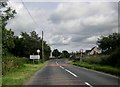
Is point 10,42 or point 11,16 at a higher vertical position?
point 11,16

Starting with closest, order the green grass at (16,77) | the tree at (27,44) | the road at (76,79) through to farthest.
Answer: the green grass at (16,77) < the road at (76,79) < the tree at (27,44)

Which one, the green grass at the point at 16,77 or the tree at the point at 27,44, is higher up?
the tree at the point at 27,44

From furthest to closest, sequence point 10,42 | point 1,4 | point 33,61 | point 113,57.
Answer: point 33,61, point 10,42, point 1,4, point 113,57

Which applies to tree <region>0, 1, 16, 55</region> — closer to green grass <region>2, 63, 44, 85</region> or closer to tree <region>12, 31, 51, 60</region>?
green grass <region>2, 63, 44, 85</region>

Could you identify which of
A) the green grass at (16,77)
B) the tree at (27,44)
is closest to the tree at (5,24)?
the green grass at (16,77)

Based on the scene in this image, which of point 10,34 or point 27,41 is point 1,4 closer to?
point 10,34

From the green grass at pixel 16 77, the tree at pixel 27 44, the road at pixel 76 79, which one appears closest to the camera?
the green grass at pixel 16 77

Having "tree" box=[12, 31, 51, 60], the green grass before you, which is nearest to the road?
the green grass

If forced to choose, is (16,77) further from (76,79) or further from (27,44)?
(27,44)

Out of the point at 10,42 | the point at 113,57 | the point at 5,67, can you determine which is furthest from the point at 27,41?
the point at 113,57

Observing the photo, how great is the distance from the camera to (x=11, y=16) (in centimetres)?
3991

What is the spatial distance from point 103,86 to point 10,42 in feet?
88.8

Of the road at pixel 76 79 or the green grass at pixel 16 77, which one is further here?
the road at pixel 76 79

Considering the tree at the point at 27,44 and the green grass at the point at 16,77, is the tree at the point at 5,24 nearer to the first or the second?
the green grass at the point at 16,77
